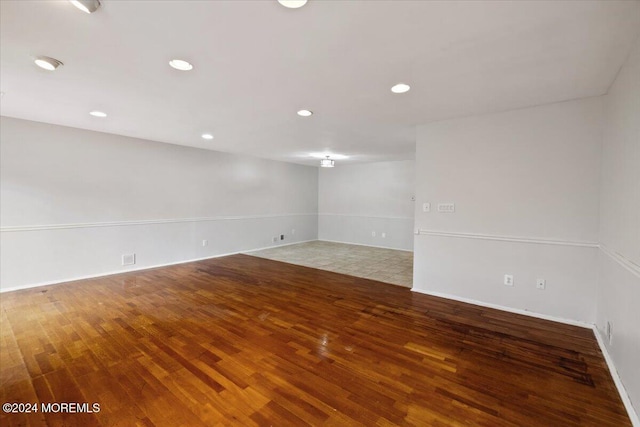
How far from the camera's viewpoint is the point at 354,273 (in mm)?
4773

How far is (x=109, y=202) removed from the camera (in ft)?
14.8

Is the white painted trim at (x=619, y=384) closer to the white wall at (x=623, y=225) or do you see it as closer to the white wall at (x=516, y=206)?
the white wall at (x=623, y=225)

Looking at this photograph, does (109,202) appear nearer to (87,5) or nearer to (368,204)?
(87,5)

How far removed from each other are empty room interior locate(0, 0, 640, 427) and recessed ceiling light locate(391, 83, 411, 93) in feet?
0.08

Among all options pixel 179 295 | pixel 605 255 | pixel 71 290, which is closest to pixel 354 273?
pixel 179 295

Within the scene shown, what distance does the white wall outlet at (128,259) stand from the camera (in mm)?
4709

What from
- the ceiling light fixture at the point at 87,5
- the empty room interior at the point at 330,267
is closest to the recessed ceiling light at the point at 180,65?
the empty room interior at the point at 330,267

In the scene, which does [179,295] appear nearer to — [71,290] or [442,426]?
[71,290]

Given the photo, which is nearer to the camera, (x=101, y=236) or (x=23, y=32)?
(x=23, y=32)

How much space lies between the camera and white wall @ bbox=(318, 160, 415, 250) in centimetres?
694

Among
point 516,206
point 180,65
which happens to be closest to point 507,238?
point 516,206

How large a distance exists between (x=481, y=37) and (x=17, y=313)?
510 centimetres

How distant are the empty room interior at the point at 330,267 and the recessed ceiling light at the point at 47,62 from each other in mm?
22

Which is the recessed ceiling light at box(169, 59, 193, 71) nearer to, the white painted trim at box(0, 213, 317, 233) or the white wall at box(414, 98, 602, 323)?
the white wall at box(414, 98, 602, 323)
